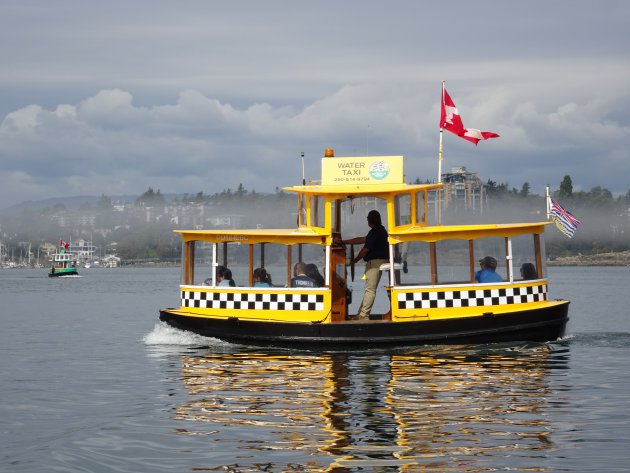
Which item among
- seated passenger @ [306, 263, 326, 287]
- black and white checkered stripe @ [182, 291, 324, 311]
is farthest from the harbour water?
seated passenger @ [306, 263, 326, 287]

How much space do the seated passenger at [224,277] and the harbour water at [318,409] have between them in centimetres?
140

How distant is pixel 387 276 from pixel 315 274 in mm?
1574

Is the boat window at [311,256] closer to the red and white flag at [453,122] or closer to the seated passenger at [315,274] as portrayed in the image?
the seated passenger at [315,274]

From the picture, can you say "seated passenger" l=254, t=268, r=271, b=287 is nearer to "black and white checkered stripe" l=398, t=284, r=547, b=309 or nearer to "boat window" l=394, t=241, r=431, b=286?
"boat window" l=394, t=241, r=431, b=286

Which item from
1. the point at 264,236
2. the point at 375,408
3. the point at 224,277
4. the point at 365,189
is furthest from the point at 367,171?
the point at 375,408

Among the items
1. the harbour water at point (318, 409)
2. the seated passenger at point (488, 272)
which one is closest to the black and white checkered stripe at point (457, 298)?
the seated passenger at point (488, 272)

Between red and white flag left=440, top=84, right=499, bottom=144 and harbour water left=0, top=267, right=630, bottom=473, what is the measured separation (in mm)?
5248

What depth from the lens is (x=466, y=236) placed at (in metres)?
21.7

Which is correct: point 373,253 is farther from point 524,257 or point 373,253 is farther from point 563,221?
point 563,221

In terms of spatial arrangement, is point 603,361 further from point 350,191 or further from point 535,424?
point 535,424

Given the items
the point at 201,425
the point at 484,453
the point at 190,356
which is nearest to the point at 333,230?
the point at 190,356

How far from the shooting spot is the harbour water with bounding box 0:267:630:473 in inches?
478

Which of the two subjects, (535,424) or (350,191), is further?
(350,191)

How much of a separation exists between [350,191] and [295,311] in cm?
285
